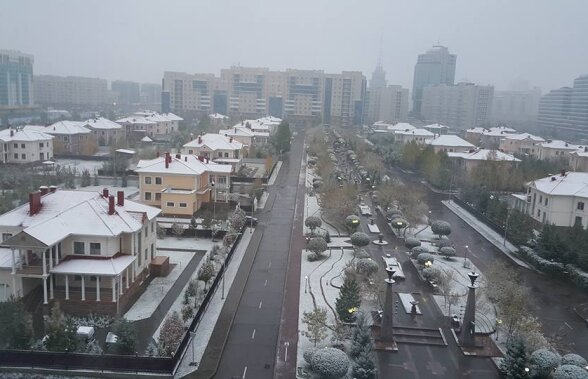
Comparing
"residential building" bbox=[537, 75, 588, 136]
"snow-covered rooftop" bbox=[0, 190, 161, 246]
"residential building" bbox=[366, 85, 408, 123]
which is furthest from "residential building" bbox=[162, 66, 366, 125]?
"snow-covered rooftop" bbox=[0, 190, 161, 246]

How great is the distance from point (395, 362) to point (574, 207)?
947 inches

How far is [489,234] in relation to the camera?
35.1 metres

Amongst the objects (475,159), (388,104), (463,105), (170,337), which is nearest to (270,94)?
(388,104)

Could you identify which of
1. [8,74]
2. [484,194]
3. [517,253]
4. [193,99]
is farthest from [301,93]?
[517,253]

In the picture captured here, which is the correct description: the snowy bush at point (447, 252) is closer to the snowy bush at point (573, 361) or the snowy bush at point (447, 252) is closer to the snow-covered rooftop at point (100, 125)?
the snowy bush at point (573, 361)

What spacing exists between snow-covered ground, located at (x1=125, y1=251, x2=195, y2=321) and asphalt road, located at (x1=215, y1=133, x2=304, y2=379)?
10.8 ft

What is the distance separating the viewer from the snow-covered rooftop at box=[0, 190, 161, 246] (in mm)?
20062

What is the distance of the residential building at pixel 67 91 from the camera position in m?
155

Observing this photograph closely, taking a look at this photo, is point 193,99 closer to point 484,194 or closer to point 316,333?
point 484,194

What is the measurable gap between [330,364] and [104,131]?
66.9 m

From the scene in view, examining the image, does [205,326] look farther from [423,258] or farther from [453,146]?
[453,146]

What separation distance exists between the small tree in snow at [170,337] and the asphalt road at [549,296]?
1313cm

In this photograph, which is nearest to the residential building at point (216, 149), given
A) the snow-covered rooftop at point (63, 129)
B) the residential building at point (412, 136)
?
the snow-covered rooftop at point (63, 129)

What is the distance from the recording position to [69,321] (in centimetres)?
1712
